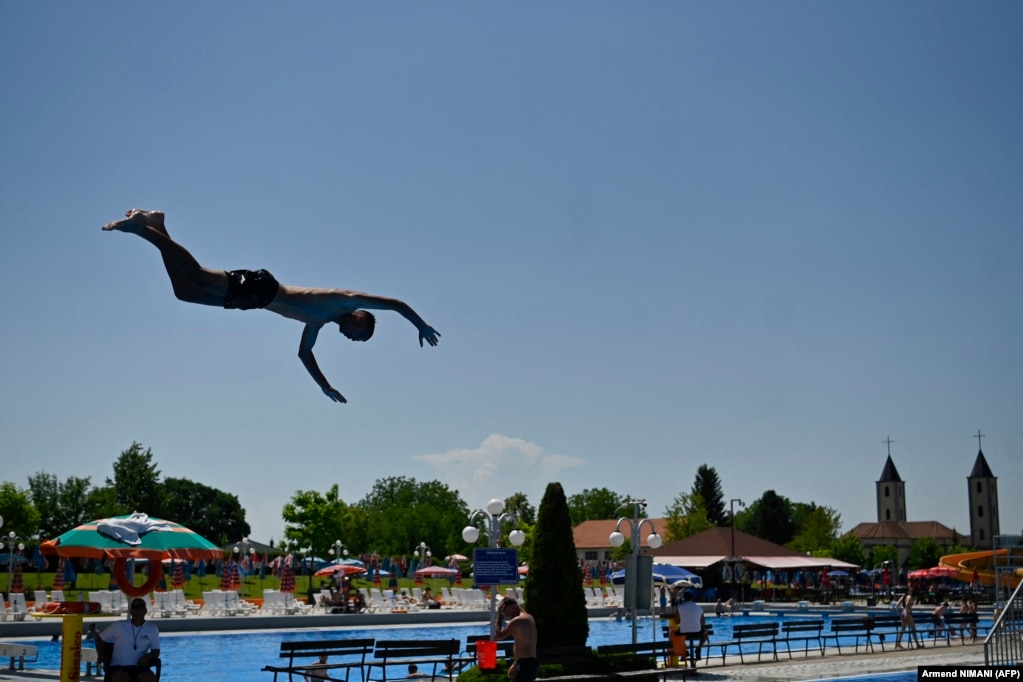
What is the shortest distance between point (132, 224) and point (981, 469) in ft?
496

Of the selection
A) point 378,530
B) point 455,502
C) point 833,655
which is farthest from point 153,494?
point 833,655

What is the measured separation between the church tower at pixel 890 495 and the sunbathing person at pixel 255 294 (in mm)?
156245

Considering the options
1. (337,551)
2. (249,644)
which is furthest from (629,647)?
(337,551)

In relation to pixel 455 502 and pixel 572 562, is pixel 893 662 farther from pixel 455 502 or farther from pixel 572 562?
pixel 455 502

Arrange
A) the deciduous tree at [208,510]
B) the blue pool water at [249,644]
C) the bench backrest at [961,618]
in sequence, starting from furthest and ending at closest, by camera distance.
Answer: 1. the deciduous tree at [208,510]
2. the bench backrest at [961,618]
3. the blue pool water at [249,644]

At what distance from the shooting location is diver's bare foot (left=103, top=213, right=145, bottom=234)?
295 inches

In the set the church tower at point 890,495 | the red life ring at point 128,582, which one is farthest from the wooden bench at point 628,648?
the church tower at point 890,495

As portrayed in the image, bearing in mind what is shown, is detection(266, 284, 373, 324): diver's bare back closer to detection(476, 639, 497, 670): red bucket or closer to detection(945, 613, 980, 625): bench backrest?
detection(476, 639, 497, 670): red bucket

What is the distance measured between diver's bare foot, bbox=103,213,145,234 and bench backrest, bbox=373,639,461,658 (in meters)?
11.2

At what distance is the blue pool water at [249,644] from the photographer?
24094 mm

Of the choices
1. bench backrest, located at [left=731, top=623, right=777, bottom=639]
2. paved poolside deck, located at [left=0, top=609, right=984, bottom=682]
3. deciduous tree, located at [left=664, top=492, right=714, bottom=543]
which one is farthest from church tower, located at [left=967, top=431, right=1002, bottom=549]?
bench backrest, located at [left=731, top=623, right=777, bottom=639]

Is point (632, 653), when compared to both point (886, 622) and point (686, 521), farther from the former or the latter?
point (686, 521)

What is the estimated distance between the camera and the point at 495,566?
17.8 m

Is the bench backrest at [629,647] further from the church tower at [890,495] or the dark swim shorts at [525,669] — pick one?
the church tower at [890,495]
